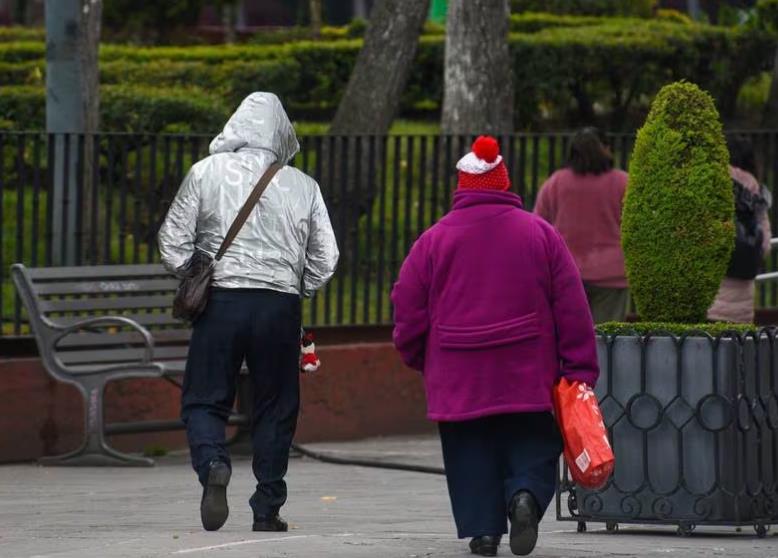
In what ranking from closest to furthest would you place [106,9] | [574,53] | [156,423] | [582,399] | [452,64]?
[582,399]
[156,423]
[452,64]
[574,53]
[106,9]

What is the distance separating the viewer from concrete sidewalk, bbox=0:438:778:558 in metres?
7.26

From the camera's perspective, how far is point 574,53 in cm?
2170

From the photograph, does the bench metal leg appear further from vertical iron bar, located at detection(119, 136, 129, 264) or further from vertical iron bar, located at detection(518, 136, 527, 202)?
vertical iron bar, located at detection(518, 136, 527, 202)

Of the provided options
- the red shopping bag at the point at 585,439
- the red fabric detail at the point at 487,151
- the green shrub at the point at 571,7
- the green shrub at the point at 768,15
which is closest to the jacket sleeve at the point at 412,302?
the red fabric detail at the point at 487,151

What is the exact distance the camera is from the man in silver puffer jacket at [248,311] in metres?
7.98

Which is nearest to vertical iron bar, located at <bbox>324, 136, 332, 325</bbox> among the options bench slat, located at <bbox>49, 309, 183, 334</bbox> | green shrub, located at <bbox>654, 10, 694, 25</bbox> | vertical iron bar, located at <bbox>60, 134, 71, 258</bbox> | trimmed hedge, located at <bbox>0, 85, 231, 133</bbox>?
bench slat, located at <bbox>49, 309, 183, 334</bbox>

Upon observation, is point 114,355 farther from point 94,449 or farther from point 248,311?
point 248,311

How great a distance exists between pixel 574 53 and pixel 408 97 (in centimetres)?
218

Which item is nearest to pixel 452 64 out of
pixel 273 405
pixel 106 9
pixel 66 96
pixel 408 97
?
pixel 66 96

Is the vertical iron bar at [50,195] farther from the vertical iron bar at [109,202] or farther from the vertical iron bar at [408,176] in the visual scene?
the vertical iron bar at [408,176]

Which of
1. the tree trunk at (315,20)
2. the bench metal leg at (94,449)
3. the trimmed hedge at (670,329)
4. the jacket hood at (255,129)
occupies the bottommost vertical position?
the bench metal leg at (94,449)

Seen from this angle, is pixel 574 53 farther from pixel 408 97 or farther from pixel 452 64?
pixel 452 64

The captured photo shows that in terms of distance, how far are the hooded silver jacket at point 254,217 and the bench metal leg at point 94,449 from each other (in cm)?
296

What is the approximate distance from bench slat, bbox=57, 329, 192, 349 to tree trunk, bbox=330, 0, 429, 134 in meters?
6.12
